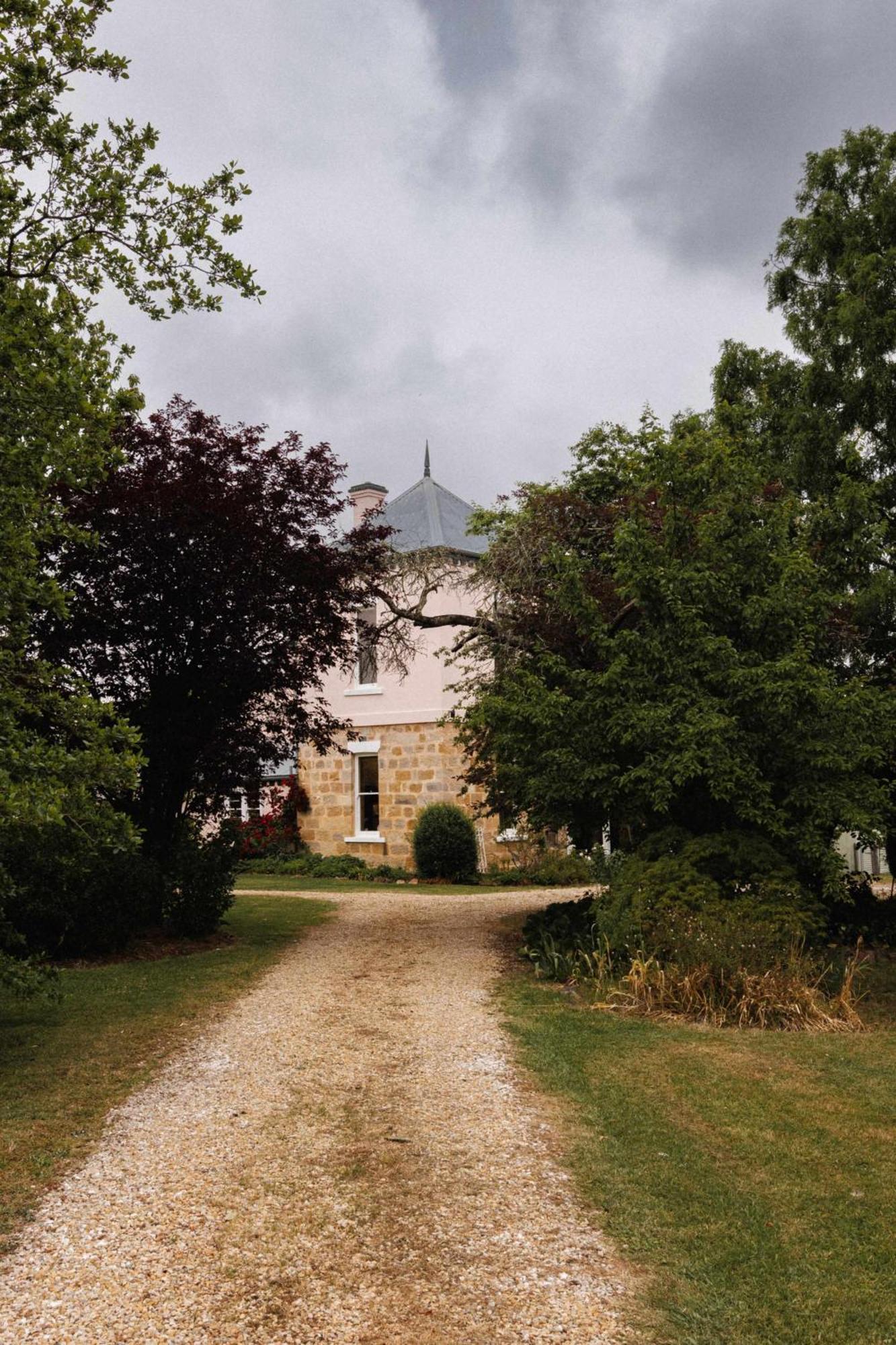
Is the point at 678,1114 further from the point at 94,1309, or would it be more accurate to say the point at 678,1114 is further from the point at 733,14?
the point at 733,14

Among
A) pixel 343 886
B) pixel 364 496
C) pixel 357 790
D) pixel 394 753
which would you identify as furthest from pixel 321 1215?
pixel 364 496

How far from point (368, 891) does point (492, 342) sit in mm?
9247

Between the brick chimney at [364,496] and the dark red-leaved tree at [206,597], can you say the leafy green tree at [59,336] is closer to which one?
the dark red-leaved tree at [206,597]

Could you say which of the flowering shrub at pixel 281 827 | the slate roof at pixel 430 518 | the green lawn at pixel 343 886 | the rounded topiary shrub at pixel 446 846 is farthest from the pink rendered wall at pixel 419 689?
the green lawn at pixel 343 886

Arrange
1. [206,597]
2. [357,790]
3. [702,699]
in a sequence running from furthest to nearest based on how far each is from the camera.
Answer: [357,790], [206,597], [702,699]

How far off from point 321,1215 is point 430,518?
63.8 feet

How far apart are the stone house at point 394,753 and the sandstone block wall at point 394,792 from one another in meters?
0.02

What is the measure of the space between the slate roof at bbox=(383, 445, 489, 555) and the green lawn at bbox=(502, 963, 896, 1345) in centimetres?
1484

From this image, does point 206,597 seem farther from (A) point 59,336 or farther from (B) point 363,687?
(B) point 363,687

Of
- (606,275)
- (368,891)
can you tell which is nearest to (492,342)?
(606,275)

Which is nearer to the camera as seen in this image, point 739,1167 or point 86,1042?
point 739,1167

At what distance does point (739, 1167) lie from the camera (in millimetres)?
4430

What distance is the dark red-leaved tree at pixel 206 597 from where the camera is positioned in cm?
991

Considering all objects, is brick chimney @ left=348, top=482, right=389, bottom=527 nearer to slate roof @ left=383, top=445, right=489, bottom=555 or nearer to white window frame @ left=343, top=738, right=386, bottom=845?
slate roof @ left=383, top=445, right=489, bottom=555
